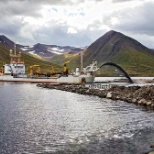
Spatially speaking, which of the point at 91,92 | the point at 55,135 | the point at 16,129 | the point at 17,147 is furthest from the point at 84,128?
the point at 91,92

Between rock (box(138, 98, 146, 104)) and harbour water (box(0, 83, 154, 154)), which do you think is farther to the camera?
rock (box(138, 98, 146, 104))

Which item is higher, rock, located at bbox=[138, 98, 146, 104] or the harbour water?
rock, located at bbox=[138, 98, 146, 104]

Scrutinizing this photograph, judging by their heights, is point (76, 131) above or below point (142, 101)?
below

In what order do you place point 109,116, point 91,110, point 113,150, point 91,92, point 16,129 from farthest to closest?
point 91,92, point 91,110, point 109,116, point 16,129, point 113,150

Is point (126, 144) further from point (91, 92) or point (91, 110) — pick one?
point (91, 92)

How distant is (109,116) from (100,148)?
23659 millimetres

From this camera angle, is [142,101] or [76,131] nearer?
[76,131]

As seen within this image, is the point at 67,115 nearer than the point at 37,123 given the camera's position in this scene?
No

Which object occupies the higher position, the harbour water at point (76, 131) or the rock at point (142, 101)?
the rock at point (142, 101)

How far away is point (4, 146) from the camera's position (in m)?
36.2

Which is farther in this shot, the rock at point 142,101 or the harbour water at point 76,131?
the rock at point 142,101

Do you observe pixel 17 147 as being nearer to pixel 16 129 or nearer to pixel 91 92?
pixel 16 129

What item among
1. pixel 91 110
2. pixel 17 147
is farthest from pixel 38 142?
pixel 91 110

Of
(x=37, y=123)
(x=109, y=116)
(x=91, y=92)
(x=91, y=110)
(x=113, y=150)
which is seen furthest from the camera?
(x=91, y=92)
